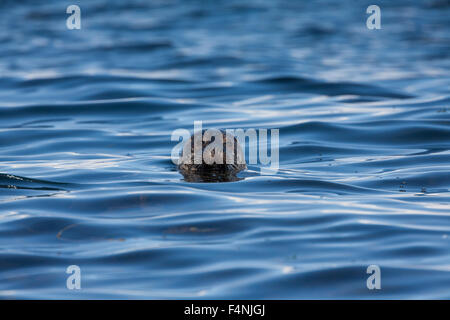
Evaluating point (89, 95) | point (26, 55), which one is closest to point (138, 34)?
point (26, 55)

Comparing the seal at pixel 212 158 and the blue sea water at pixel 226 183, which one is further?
the seal at pixel 212 158

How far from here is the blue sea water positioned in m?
4.24

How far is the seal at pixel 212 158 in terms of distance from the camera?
6241 mm

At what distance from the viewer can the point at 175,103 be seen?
1062cm

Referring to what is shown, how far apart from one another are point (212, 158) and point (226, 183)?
0.28 meters

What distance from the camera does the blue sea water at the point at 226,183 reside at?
4.24 metres

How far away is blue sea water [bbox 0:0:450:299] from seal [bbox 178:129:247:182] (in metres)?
0.14

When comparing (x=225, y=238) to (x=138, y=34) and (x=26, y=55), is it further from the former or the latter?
(x=138, y=34)

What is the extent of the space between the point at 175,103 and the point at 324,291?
690 cm

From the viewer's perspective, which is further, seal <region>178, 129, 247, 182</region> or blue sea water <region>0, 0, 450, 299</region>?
seal <region>178, 129, 247, 182</region>

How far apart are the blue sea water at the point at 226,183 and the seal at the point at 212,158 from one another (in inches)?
5.7
